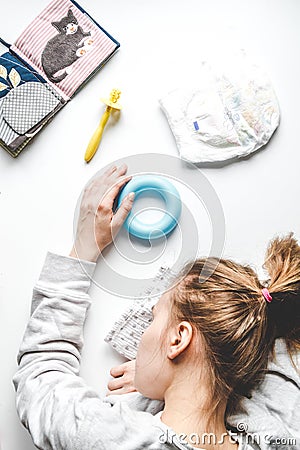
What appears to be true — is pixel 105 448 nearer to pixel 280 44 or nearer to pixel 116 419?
pixel 116 419

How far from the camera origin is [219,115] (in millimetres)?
1262

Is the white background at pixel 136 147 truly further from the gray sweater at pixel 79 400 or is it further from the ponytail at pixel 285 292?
the ponytail at pixel 285 292

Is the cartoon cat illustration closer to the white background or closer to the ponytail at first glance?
the white background

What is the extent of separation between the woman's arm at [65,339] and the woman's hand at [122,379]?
7 centimetres

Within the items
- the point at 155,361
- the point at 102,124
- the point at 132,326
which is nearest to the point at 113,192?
the point at 102,124

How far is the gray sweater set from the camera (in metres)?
0.92

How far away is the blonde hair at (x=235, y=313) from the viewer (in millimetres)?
925

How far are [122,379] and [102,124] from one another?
19.6 inches

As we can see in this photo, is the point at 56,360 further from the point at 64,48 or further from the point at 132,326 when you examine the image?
the point at 64,48

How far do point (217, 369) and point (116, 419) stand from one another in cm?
17

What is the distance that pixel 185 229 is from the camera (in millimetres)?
1242

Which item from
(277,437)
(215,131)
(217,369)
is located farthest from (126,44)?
(277,437)

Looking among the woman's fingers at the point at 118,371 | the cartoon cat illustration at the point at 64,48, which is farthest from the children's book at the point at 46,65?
the woman's fingers at the point at 118,371

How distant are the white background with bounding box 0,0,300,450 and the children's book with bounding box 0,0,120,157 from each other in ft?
0.07
